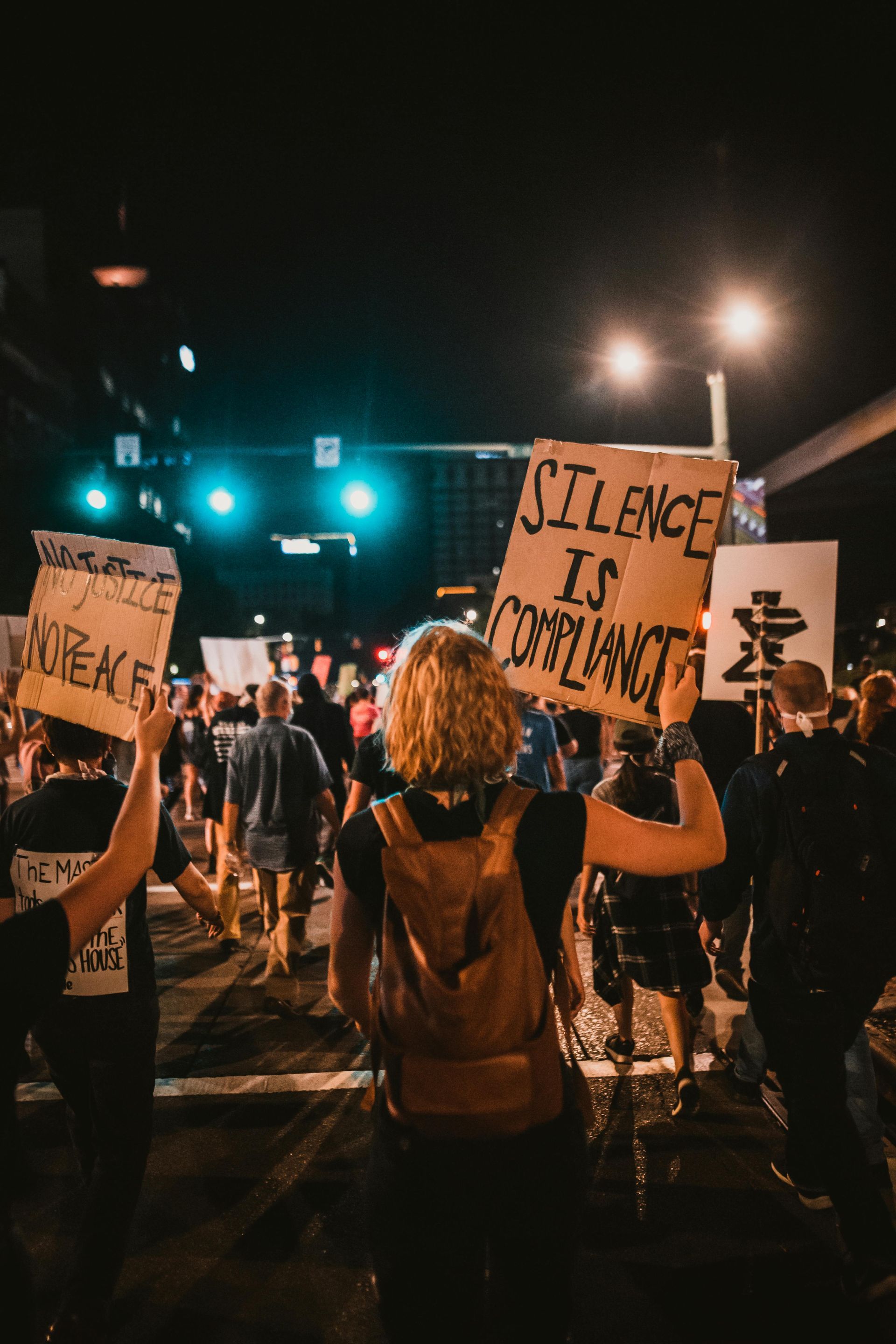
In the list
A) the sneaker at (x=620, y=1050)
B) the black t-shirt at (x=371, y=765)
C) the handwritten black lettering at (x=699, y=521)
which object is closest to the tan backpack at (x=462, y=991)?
the handwritten black lettering at (x=699, y=521)

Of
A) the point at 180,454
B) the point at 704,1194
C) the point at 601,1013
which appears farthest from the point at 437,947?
the point at 180,454

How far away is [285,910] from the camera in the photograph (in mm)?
5867

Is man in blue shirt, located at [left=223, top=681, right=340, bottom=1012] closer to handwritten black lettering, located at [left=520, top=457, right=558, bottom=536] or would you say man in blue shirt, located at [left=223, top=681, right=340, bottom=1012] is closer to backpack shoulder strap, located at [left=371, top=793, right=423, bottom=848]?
handwritten black lettering, located at [left=520, top=457, right=558, bottom=536]

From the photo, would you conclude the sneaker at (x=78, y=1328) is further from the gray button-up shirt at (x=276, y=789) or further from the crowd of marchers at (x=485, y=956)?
the gray button-up shirt at (x=276, y=789)

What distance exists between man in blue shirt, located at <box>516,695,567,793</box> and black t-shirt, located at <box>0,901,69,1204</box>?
4.80 m

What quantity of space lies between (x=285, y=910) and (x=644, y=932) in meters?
2.65

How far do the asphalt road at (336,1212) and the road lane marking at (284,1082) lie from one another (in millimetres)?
13

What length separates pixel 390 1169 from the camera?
174cm

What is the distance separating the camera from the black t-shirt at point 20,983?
4.97 feet

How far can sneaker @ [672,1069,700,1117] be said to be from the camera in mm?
3986

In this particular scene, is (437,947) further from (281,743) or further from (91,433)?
(91,433)

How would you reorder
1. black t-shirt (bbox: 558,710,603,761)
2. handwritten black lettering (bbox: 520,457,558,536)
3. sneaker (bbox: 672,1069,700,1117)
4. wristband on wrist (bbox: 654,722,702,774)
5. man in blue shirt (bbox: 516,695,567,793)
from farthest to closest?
black t-shirt (bbox: 558,710,603,761) → man in blue shirt (bbox: 516,695,567,793) → sneaker (bbox: 672,1069,700,1117) → handwritten black lettering (bbox: 520,457,558,536) → wristband on wrist (bbox: 654,722,702,774)

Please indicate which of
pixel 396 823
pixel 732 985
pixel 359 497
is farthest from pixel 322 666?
pixel 396 823

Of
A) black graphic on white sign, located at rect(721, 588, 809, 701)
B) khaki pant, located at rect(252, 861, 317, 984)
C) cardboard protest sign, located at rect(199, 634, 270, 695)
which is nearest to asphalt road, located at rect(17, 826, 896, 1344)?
khaki pant, located at rect(252, 861, 317, 984)
